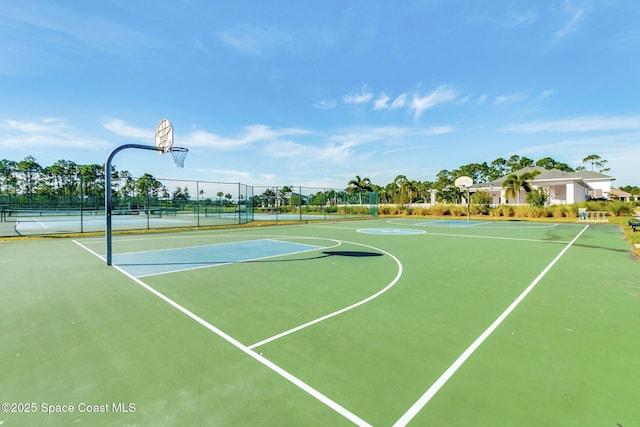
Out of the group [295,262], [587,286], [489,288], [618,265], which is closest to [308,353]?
[489,288]

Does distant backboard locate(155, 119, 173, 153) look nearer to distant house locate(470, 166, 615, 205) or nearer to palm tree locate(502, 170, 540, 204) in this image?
distant house locate(470, 166, 615, 205)

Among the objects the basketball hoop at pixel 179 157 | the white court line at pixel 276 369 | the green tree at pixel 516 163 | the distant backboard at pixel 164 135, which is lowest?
the white court line at pixel 276 369

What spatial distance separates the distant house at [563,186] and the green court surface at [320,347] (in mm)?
32487

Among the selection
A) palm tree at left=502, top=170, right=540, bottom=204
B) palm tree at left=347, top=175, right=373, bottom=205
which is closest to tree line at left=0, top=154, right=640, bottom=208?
palm tree at left=347, top=175, right=373, bottom=205

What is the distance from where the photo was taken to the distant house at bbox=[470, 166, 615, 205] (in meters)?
32.1

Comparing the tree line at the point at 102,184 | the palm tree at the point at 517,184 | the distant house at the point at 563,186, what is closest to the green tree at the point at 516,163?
the tree line at the point at 102,184

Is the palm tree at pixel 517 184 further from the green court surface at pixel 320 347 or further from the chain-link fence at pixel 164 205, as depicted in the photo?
the green court surface at pixel 320 347

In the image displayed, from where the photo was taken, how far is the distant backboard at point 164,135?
897cm

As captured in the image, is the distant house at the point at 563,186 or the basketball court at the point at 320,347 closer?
the basketball court at the point at 320,347

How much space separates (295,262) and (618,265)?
8261mm

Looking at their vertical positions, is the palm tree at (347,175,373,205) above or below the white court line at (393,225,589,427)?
above

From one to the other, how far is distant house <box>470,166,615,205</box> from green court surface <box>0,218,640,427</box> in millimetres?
32487

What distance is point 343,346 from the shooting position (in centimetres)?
324

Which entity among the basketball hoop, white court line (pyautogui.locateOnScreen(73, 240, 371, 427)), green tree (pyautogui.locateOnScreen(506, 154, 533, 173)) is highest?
green tree (pyautogui.locateOnScreen(506, 154, 533, 173))
